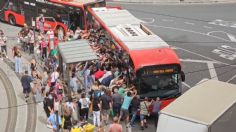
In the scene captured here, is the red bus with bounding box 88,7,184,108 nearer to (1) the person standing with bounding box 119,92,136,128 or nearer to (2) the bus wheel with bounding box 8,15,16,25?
(1) the person standing with bounding box 119,92,136,128

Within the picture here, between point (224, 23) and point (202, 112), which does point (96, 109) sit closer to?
point (202, 112)

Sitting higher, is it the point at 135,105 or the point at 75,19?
the point at 75,19

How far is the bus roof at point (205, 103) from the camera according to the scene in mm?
15727

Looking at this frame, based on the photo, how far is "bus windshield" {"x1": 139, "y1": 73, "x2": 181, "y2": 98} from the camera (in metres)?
21.7

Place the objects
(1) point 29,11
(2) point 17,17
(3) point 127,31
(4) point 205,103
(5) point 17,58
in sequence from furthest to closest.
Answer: (2) point 17,17 → (1) point 29,11 → (5) point 17,58 → (3) point 127,31 → (4) point 205,103

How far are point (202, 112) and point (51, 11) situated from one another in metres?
19.3

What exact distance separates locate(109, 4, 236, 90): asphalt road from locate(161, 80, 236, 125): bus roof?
7.94 meters

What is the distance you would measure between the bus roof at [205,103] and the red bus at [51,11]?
48.9 ft

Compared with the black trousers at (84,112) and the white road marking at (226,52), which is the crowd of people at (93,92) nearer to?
the black trousers at (84,112)

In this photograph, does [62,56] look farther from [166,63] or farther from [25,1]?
[25,1]

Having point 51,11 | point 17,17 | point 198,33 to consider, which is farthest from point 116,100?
point 17,17

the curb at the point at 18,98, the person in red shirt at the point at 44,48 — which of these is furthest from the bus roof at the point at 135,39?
the curb at the point at 18,98

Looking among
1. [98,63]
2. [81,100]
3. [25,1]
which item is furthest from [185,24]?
[81,100]

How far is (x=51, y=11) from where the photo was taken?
33250 millimetres
